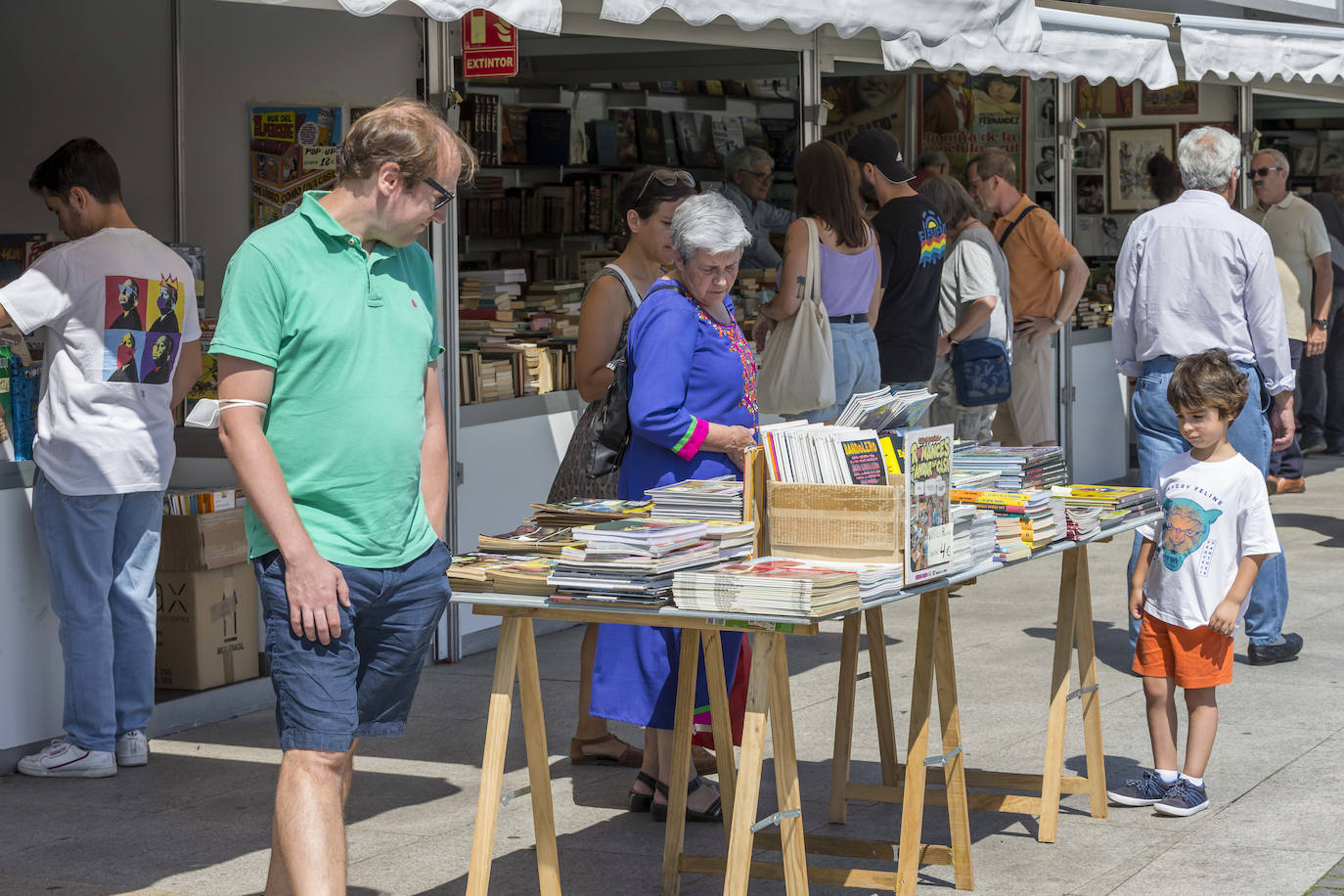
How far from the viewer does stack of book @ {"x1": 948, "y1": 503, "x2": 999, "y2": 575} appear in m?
3.95

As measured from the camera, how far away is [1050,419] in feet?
30.4

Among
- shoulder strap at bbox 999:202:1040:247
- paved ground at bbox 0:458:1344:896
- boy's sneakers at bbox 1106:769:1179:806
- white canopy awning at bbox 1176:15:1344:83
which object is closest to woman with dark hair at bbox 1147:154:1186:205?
white canopy awning at bbox 1176:15:1344:83

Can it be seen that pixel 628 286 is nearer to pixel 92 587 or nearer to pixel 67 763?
pixel 92 587

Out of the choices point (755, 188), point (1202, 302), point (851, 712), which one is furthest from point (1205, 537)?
→ point (755, 188)

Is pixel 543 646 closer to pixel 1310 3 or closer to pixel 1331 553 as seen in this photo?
pixel 1331 553

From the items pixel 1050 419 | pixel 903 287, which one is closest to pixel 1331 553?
pixel 1050 419

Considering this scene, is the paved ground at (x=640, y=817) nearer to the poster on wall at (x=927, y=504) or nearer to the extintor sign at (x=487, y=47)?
the poster on wall at (x=927, y=504)

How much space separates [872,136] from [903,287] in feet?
2.07

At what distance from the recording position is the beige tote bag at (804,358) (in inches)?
261

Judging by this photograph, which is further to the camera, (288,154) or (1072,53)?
(1072,53)

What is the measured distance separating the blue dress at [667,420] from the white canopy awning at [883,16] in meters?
1.13

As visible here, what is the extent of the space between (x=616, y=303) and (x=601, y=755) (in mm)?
1365

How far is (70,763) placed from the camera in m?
5.38

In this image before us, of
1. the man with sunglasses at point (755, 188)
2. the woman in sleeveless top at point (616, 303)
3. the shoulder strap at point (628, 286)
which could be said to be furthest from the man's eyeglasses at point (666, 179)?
the man with sunglasses at point (755, 188)
